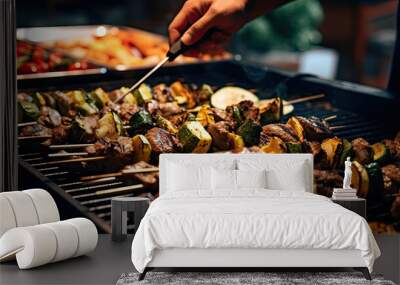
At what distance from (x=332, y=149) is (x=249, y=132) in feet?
2.50

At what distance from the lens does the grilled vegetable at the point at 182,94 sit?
738 cm

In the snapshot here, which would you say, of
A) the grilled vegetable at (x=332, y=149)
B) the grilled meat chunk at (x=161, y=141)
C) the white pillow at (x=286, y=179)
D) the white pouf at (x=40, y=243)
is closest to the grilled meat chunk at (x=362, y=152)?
the grilled vegetable at (x=332, y=149)

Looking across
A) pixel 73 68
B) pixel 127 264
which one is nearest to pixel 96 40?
pixel 73 68

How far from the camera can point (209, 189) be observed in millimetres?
6520

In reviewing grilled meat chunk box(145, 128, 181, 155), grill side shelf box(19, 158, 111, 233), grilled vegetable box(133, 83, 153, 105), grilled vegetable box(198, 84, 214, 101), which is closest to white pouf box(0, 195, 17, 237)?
grill side shelf box(19, 158, 111, 233)

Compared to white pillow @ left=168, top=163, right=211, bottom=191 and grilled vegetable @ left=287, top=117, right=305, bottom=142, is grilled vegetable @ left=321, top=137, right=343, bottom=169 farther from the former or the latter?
white pillow @ left=168, top=163, right=211, bottom=191

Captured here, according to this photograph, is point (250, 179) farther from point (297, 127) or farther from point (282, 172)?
point (297, 127)

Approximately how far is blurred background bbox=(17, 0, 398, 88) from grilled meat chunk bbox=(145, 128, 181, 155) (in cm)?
94

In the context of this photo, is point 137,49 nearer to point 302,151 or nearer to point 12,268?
point 302,151

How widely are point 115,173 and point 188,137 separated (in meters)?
0.72

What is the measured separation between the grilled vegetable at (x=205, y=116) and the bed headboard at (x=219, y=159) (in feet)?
1.19

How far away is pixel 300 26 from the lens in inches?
291

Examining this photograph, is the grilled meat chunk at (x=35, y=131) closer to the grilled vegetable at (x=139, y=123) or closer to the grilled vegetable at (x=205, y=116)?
the grilled vegetable at (x=139, y=123)

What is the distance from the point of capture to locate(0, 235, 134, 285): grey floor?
17.6 ft
